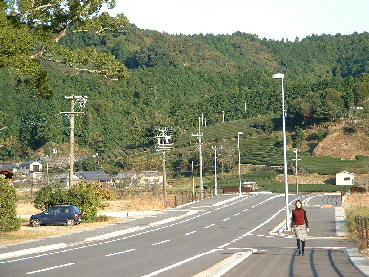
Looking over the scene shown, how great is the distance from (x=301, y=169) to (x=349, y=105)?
150 feet

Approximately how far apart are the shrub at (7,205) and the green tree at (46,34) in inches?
254

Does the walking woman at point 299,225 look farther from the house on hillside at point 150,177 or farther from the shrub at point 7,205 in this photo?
the house on hillside at point 150,177

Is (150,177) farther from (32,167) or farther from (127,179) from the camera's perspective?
(32,167)

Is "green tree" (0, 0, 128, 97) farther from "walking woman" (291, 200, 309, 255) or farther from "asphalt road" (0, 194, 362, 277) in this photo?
"walking woman" (291, 200, 309, 255)

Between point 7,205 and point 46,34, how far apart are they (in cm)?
961

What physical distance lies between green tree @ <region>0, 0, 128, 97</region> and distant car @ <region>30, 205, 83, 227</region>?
479 inches

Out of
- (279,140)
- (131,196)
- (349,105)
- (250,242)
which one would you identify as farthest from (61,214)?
(349,105)

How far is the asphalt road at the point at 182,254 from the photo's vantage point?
15.5 m

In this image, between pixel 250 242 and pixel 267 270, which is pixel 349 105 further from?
pixel 267 270

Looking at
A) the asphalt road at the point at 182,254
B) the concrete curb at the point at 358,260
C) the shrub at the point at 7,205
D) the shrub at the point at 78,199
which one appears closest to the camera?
the concrete curb at the point at 358,260

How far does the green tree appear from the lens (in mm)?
22516

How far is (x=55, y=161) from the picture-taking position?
124 meters

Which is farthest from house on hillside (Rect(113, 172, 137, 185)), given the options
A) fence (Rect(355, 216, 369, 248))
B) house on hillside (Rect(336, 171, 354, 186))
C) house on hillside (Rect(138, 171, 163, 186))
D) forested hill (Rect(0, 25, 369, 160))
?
fence (Rect(355, 216, 369, 248))

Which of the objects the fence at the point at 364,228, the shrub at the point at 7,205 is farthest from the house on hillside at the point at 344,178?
the fence at the point at 364,228
